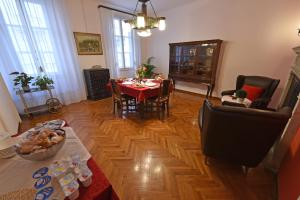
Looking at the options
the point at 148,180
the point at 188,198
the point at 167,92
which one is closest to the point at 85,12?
the point at 167,92

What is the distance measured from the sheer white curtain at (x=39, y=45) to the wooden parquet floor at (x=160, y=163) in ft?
3.54

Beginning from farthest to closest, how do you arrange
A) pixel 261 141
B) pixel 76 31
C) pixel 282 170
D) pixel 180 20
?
pixel 180 20 < pixel 76 31 < pixel 282 170 < pixel 261 141

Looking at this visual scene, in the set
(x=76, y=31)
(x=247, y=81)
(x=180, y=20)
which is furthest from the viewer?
(x=180, y=20)

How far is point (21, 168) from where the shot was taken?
70 cm

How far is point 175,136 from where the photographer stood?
2248mm

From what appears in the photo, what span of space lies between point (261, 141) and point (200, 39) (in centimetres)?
365

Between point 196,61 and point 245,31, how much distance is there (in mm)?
1308

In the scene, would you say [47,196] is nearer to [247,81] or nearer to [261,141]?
[261,141]

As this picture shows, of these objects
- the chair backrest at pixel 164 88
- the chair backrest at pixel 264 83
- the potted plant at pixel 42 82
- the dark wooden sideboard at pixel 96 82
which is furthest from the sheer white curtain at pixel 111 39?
the chair backrest at pixel 264 83

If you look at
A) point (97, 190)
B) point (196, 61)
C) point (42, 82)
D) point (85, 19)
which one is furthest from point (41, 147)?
point (85, 19)

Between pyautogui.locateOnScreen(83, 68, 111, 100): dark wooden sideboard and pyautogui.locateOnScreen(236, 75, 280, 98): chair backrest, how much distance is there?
12.0ft

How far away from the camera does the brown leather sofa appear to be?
3.66ft

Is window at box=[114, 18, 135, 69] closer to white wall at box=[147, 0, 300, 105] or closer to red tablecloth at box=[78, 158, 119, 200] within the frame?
white wall at box=[147, 0, 300, 105]

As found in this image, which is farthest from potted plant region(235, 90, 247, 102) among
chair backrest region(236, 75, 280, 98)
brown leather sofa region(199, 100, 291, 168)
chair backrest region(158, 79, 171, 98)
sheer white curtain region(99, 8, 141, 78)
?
sheer white curtain region(99, 8, 141, 78)
